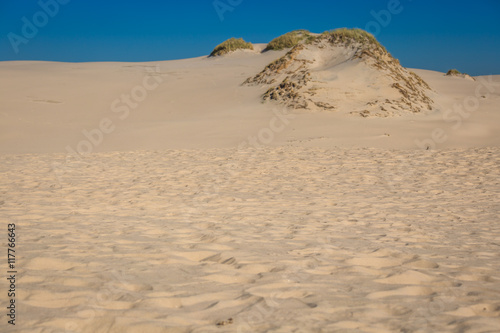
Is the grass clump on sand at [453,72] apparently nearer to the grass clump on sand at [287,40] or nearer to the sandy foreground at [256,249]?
the grass clump on sand at [287,40]

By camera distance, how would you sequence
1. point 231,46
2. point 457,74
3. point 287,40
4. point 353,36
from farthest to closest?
point 231,46, point 287,40, point 457,74, point 353,36

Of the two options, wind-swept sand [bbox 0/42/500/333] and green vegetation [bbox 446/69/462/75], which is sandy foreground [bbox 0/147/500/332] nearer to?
wind-swept sand [bbox 0/42/500/333]

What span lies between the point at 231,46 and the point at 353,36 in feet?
53.8

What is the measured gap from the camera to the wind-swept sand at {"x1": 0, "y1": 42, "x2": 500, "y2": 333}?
253cm

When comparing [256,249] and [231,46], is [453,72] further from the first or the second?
[256,249]

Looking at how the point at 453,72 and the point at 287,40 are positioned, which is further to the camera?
the point at 287,40

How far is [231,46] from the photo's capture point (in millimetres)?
32031

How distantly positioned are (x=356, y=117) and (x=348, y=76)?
214 centimetres

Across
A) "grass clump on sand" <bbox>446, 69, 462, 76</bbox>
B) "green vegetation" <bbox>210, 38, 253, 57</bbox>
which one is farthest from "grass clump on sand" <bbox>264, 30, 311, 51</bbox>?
"grass clump on sand" <bbox>446, 69, 462, 76</bbox>

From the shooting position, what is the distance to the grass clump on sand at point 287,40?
29.1 m

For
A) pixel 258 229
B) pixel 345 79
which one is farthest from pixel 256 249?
pixel 345 79

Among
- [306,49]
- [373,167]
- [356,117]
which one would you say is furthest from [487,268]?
[306,49]

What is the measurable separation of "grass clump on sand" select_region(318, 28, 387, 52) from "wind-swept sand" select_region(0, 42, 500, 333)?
6077 mm

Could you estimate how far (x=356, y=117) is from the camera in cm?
1348
